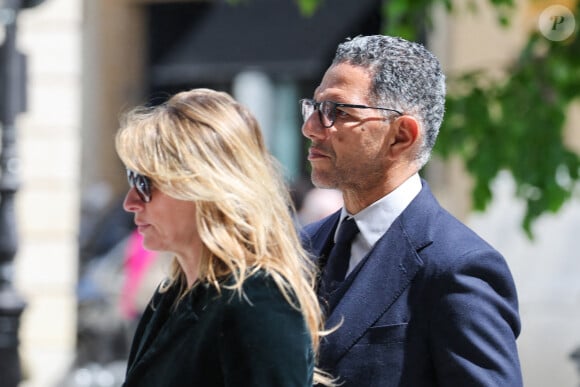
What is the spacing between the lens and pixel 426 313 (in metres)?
2.67

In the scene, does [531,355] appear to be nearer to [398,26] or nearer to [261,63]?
[398,26]

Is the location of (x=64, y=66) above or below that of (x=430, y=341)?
below

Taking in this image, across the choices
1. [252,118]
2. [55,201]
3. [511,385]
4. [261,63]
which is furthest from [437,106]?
[261,63]

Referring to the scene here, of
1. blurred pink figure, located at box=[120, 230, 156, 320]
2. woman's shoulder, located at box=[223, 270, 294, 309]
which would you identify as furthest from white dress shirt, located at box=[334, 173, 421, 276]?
blurred pink figure, located at box=[120, 230, 156, 320]

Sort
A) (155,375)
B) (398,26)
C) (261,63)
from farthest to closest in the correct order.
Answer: (261,63) < (398,26) < (155,375)

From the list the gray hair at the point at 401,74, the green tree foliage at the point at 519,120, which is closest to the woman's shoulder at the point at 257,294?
the gray hair at the point at 401,74

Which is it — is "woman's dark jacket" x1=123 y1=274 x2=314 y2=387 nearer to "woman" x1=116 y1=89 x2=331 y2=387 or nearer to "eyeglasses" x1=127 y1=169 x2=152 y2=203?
"woman" x1=116 y1=89 x2=331 y2=387

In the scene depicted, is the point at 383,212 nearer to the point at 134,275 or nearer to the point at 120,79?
the point at 134,275

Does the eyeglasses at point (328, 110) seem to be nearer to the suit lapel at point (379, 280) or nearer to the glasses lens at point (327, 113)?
the glasses lens at point (327, 113)

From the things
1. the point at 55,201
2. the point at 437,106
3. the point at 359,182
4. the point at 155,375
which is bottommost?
the point at 55,201

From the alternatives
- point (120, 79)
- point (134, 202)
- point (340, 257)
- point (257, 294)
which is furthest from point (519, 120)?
point (120, 79)

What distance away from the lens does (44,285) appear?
35.3 feet

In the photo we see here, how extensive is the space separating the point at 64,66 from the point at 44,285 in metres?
1.92

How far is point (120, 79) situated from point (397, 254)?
12750mm
